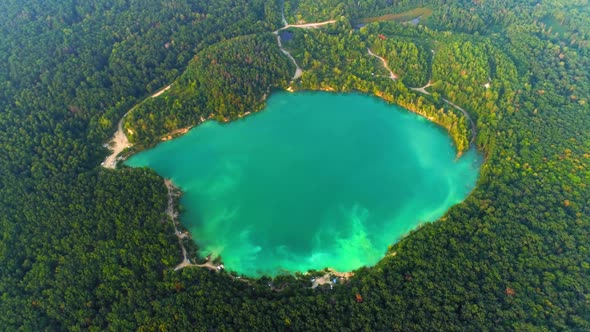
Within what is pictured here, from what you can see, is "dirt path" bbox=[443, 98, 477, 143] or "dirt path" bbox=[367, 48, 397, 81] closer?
"dirt path" bbox=[443, 98, 477, 143]

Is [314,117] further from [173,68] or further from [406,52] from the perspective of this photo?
[173,68]

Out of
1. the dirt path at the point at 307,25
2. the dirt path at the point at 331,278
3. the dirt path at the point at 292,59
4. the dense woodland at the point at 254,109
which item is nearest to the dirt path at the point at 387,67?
the dense woodland at the point at 254,109

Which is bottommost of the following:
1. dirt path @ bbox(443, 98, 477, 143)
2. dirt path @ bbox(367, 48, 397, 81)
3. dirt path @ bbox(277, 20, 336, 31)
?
dirt path @ bbox(443, 98, 477, 143)

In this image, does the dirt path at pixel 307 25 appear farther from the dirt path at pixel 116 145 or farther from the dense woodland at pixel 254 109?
the dirt path at pixel 116 145

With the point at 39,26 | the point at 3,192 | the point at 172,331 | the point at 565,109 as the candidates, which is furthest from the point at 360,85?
the point at 39,26

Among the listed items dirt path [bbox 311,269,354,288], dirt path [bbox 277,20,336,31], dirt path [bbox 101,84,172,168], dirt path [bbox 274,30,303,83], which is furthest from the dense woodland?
dirt path [bbox 277,20,336,31]

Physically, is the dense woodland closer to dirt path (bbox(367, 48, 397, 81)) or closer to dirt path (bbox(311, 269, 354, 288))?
dirt path (bbox(367, 48, 397, 81))
